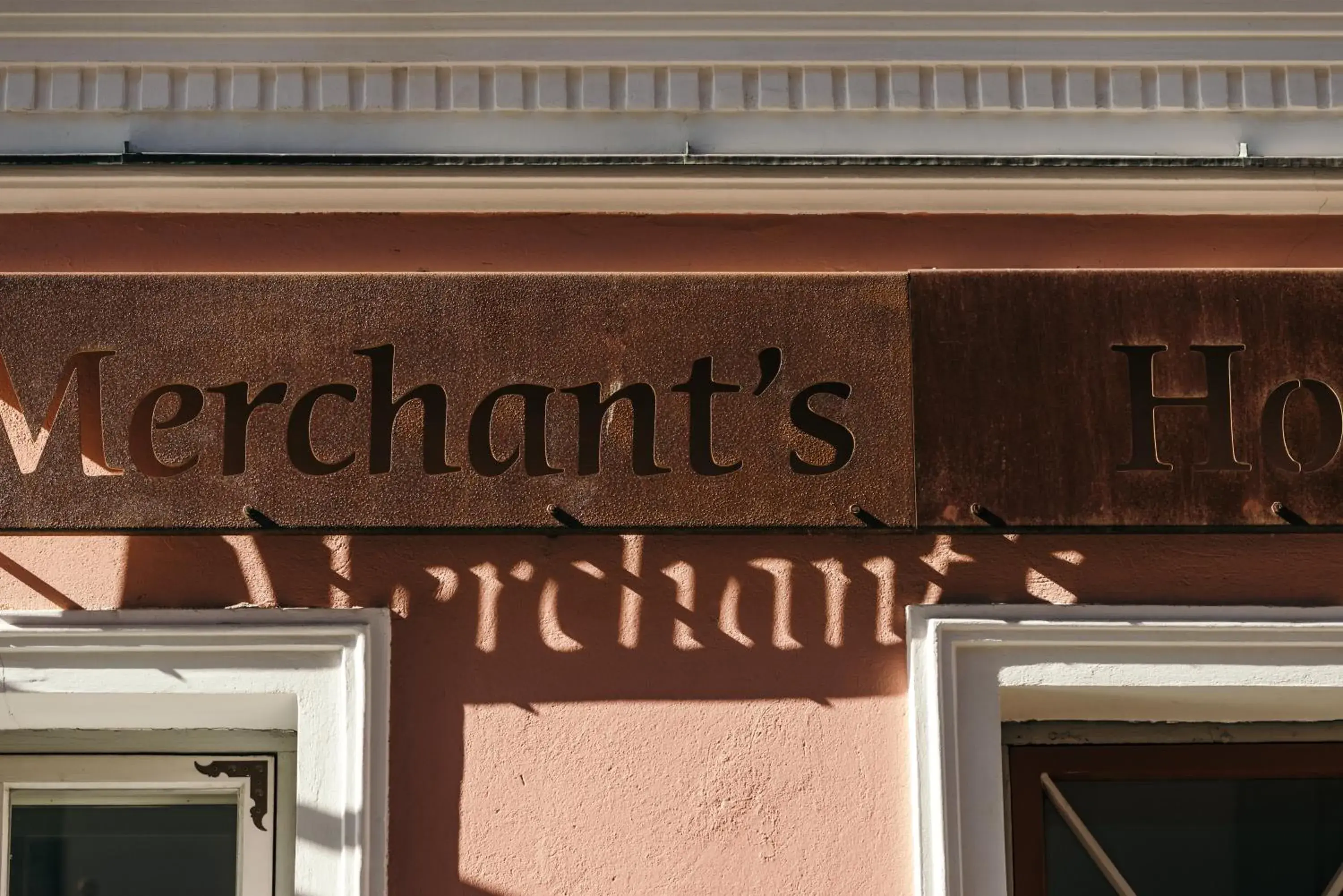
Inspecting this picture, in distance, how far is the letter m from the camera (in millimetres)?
2818

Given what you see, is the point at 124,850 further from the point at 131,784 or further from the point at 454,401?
the point at 454,401

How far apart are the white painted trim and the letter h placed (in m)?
0.33

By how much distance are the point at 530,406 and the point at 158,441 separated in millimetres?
696

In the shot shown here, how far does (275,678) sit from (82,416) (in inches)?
24.0

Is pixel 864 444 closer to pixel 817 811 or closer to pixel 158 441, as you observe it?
pixel 817 811

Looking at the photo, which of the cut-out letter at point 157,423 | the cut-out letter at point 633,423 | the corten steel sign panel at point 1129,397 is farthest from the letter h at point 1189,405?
the cut-out letter at point 157,423

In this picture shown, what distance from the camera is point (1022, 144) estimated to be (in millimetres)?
2986

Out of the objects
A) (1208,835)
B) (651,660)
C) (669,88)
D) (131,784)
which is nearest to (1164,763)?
(1208,835)

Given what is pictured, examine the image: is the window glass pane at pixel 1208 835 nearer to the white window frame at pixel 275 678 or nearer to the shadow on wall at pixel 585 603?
the shadow on wall at pixel 585 603

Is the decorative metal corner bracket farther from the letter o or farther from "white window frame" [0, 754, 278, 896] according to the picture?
the letter o

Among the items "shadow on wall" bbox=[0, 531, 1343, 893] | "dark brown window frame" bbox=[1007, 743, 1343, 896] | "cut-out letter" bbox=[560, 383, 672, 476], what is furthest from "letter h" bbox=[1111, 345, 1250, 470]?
"cut-out letter" bbox=[560, 383, 672, 476]

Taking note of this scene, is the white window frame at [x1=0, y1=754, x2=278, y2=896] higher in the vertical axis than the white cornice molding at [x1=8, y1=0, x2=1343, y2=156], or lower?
lower

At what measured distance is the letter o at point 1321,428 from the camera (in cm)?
282

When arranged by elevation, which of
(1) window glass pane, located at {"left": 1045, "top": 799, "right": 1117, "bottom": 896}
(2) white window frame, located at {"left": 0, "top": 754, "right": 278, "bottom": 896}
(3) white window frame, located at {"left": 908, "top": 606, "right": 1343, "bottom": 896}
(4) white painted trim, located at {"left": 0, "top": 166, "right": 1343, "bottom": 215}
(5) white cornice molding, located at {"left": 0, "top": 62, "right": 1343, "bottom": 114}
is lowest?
(1) window glass pane, located at {"left": 1045, "top": 799, "right": 1117, "bottom": 896}
